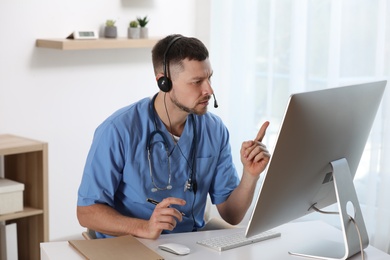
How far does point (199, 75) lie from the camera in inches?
89.7

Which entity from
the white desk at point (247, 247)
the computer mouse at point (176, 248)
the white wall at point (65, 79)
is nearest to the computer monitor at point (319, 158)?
the white desk at point (247, 247)

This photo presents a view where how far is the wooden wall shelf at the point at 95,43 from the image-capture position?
3412 millimetres

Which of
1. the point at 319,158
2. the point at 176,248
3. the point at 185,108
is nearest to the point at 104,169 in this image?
the point at 185,108

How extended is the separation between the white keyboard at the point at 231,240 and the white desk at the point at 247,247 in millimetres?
15

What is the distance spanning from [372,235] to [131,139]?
169 centimetres

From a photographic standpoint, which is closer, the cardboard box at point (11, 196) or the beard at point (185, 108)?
the beard at point (185, 108)

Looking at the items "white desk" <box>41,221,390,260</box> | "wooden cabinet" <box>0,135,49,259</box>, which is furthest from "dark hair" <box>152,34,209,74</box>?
"wooden cabinet" <box>0,135,49,259</box>

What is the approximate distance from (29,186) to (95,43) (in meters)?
0.84

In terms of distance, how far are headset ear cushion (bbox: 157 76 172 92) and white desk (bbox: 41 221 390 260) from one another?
1.72ft

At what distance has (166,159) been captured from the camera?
2.31 m

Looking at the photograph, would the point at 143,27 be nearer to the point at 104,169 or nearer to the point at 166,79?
the point at 166,79

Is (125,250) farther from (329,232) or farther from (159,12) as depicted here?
(159,12)

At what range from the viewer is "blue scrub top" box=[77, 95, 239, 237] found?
2217 millimetres

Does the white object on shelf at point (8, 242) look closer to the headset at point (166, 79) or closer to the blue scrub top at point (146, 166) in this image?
the blue scrub top at point (146, 166)
